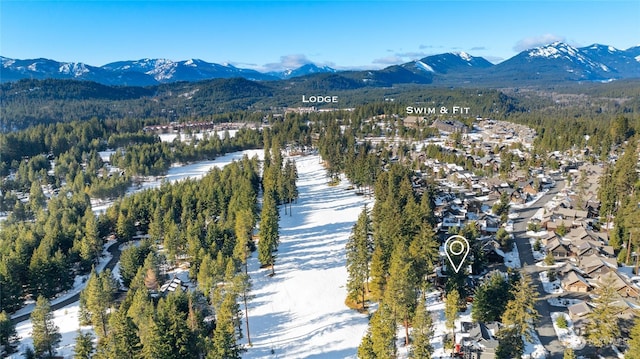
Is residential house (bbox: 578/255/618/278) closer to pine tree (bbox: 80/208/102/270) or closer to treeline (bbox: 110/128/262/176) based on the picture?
pine tree (bbox: 80/208/102/270)

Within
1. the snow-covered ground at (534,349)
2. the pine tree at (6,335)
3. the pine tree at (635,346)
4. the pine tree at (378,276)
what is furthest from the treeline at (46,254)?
the pine tree at (635,346)

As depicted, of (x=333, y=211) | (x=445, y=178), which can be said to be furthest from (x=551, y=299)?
(x=445, y=178)

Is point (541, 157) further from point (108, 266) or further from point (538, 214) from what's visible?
point (108, 266)

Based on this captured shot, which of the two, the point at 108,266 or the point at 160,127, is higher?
the point at 160,127

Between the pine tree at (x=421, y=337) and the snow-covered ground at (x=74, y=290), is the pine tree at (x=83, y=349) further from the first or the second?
the pine tree at (x=421, y=337)

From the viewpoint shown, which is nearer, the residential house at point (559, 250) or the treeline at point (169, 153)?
the residential house at point (559, 250)
